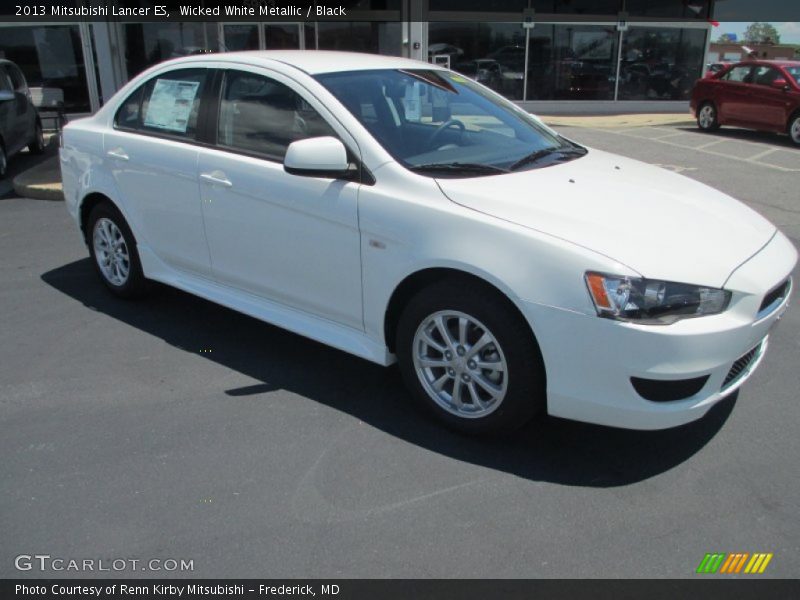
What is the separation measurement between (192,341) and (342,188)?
1.76 m

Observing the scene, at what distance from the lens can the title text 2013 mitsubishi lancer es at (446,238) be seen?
294 cm

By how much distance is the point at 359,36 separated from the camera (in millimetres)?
18250

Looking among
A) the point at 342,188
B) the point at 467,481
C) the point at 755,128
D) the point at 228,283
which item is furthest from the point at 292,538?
the point at 755,128

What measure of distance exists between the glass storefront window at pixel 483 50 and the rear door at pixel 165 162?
1485 cm

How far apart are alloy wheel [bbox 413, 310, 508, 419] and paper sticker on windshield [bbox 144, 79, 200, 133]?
222 centimetres

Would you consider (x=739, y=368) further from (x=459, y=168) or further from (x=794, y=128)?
(x=794, y=128)

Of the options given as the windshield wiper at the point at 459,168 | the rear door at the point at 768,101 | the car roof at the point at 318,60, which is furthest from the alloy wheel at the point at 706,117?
the windshield wiper at the point at 459,168

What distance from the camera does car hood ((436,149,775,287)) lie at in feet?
9.71

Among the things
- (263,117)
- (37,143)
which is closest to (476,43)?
(37,143)

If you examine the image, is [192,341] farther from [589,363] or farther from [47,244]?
[47,244]

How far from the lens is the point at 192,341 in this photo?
4.70 meters

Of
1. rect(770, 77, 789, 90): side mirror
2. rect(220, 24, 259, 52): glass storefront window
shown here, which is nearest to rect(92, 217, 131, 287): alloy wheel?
rect(220, 24, 259, 52): glass storefront window

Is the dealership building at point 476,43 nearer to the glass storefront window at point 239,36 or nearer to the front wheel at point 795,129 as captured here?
the glass storefront window at point 239,36

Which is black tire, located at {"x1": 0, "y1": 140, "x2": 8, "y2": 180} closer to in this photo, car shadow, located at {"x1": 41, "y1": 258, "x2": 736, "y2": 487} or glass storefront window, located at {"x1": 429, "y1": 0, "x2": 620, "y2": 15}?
car shadow, located at {"x1": 41, "y1": 258, "x2": 736, "y2": 487}
